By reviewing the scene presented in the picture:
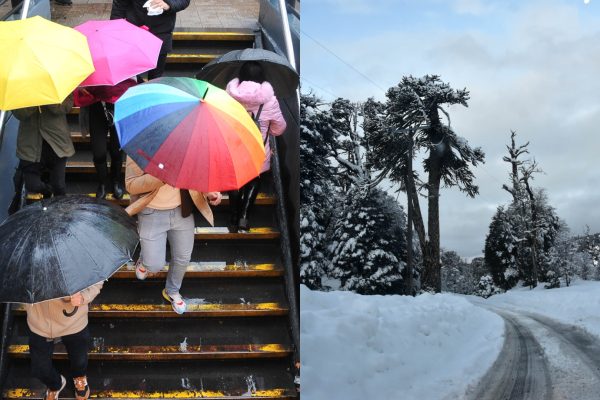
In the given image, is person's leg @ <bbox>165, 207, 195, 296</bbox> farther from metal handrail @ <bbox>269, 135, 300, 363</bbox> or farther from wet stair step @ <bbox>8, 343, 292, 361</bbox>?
metal handrail @ <bbox>269, 135, 300, 363</bbox>

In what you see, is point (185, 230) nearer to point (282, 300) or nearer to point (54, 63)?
point (282, 300)

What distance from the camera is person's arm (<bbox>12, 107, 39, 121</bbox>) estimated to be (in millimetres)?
2910

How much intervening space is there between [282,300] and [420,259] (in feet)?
4.49

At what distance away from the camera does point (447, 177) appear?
1809 mm

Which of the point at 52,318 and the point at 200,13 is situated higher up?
the point at 200,13

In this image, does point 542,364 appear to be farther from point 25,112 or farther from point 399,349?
point 25,112

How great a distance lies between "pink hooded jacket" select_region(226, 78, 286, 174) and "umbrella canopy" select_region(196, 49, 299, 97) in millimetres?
73

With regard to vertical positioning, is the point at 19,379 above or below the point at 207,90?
below

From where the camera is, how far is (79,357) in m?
2.58

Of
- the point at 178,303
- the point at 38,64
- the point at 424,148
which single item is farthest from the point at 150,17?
the point at 424,148

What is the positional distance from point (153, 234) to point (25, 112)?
781mm

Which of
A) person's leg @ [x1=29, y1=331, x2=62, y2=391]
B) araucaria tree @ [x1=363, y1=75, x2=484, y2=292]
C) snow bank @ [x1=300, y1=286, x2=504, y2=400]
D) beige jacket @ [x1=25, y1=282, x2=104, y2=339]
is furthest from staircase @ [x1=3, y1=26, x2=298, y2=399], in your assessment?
araucaria tree @ [x1=363, y1=75, x2=484, y2=292]

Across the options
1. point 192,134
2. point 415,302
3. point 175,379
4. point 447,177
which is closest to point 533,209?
point 447,177

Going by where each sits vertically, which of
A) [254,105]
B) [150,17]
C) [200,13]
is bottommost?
[254,105]
